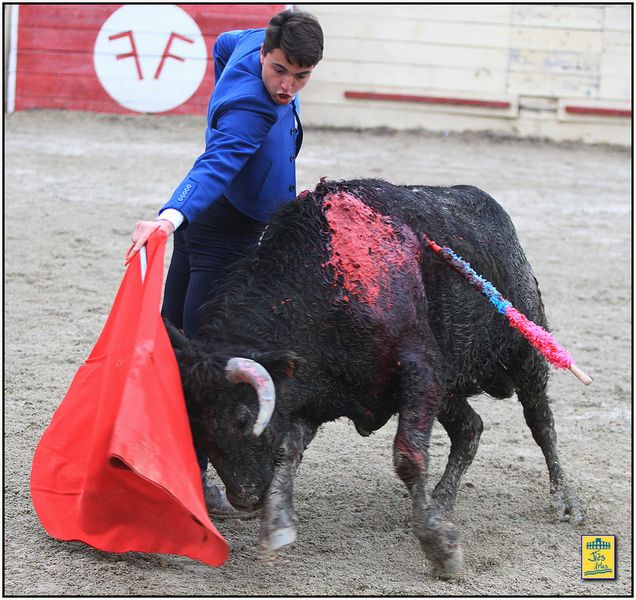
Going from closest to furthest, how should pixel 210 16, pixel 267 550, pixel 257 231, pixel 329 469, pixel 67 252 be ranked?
pixel 267 550
pixel 257 231
pixel 329 469
pixel 67 252
pixel 210 16

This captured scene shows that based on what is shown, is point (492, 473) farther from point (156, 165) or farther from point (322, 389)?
point (156, 165)

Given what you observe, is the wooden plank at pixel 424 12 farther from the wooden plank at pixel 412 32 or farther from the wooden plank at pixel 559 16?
the wooden plank at pixel 559 16

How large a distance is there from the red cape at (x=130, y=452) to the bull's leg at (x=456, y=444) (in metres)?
1.11

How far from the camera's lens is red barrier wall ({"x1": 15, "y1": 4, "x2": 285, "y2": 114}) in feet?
36.4

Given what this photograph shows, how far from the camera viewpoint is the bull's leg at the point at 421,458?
121 inches

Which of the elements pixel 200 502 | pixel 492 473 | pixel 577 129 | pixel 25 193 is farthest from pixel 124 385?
pixel 577 129

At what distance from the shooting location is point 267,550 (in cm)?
305

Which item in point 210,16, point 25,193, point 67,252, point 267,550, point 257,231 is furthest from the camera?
point 210,16

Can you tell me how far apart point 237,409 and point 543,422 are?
1545 mm

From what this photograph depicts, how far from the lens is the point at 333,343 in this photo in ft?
10.4

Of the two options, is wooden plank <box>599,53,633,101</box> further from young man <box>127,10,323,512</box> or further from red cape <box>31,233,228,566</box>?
red cape <box>31,233,228,566</box>

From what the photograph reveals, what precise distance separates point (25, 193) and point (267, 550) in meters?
5.91

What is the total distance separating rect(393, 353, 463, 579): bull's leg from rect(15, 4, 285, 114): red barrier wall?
27.8ft

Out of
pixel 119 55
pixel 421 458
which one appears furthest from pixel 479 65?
pixel 421 458
